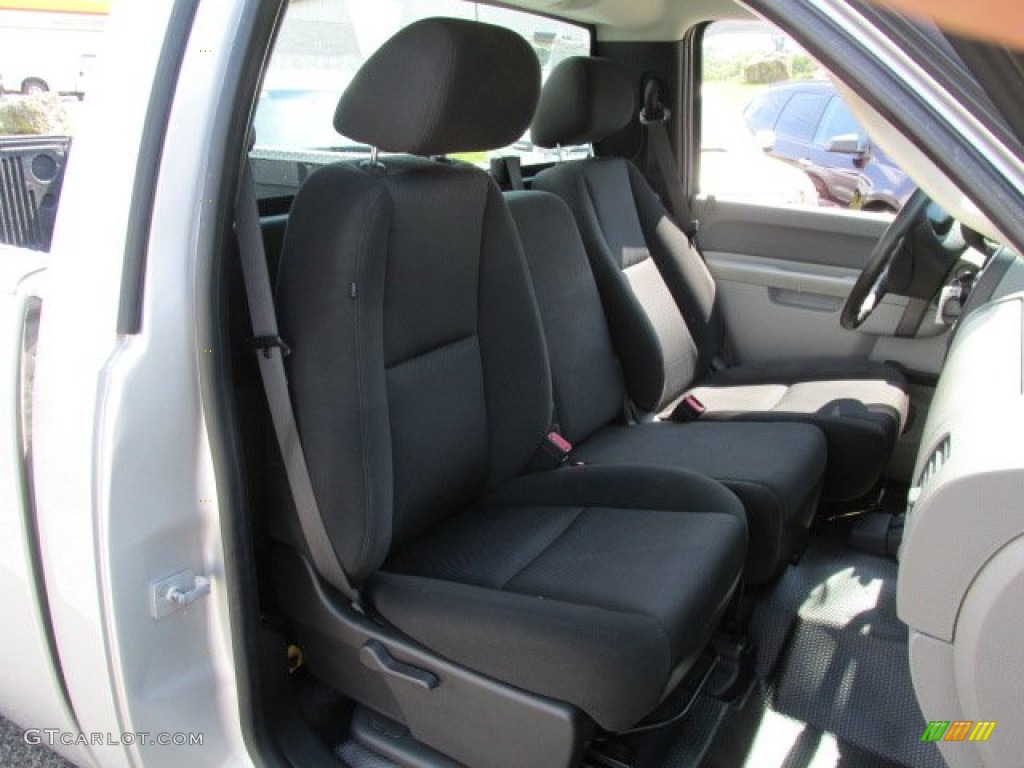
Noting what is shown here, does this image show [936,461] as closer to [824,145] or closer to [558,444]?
[558,444]

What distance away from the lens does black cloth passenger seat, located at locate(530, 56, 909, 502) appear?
2352 mm

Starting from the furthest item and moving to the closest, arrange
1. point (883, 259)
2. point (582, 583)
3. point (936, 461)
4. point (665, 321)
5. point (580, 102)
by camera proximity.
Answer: point (665, 321) < point (580, 102) < point (883, 259) < point (582, 583) < point (936, 461)

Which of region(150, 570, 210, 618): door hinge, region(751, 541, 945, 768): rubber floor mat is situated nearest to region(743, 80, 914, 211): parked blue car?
region(751, 541, 945, 768): rubber floor mat

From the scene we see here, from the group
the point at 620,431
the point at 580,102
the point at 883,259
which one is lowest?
the point at 620,431

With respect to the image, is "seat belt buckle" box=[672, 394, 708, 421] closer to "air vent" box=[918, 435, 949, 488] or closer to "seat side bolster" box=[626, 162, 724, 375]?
"seat side bolster" box=[626, 162, 724, 375]

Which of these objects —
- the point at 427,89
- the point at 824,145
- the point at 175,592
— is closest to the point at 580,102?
the point at 427,89

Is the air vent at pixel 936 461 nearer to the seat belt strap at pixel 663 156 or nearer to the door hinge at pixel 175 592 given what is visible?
the door hinge at pixel 175 592

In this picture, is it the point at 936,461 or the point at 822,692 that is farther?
the point at 822,692

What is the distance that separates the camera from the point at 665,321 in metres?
2.69

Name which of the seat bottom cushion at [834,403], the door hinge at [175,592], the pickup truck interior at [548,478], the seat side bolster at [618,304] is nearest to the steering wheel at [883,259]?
the pickup truck interior at [548,478]

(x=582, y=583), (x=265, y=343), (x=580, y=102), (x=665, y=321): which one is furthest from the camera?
(x=665, y=321)

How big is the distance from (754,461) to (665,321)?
727 mm

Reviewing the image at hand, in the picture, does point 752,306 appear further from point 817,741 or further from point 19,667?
point 19,667

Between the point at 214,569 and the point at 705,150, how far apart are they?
2.40m
